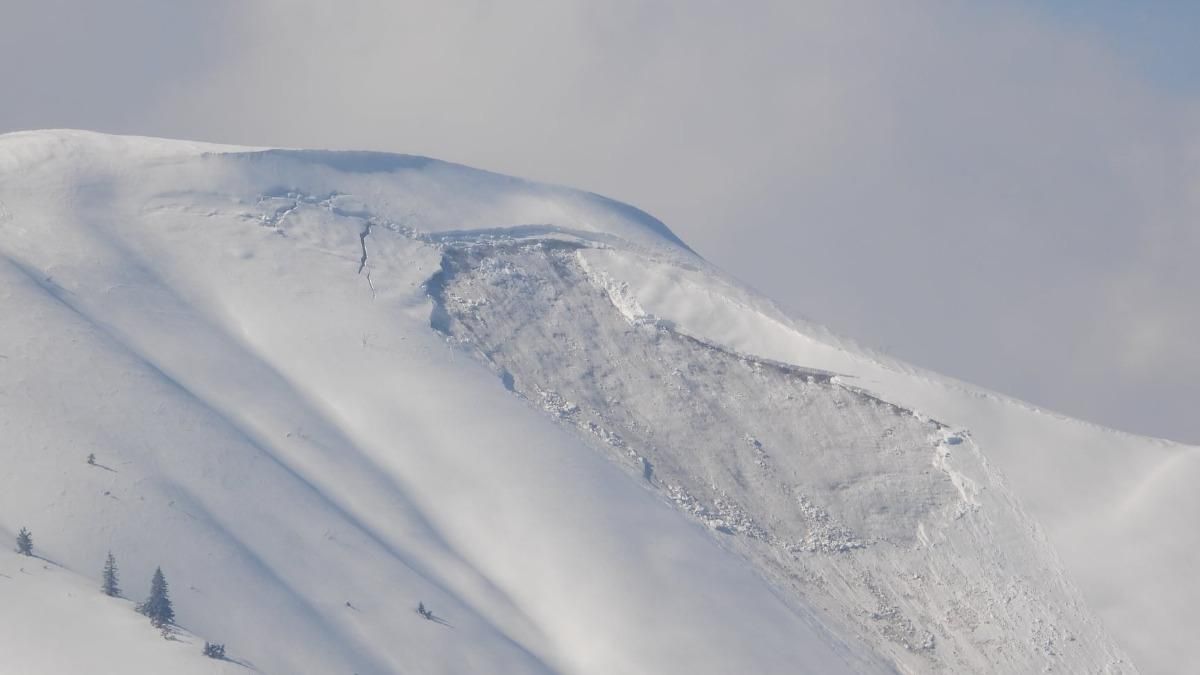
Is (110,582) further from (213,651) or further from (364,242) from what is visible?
(364,242)

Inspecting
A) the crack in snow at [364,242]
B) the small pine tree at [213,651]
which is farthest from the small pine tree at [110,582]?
the crack in snow at [364,242]

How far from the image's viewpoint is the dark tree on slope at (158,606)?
4103cm

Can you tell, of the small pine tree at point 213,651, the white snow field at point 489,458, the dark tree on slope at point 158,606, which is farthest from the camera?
the white snow field at point 489,458

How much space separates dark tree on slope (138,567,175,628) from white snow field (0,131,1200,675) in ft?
1.89

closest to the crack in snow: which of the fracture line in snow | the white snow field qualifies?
the fracture line in snow

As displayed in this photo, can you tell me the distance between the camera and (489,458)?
58.9 meters

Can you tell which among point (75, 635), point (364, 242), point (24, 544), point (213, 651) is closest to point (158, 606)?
point (213, 651)

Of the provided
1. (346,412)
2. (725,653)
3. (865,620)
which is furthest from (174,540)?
(865,620)

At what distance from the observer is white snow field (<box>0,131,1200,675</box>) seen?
49.4 m

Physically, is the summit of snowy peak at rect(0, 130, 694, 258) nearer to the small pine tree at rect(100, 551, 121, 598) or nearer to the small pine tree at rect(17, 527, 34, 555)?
the small pine tree at rect(17, 527, 34, 555)

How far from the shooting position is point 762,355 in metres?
70.1

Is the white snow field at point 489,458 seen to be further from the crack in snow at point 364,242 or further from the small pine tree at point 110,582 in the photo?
the small pine tree at point 110,582

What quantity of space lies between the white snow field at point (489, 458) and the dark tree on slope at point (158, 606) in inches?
22.6

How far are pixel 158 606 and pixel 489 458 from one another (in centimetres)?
1923
